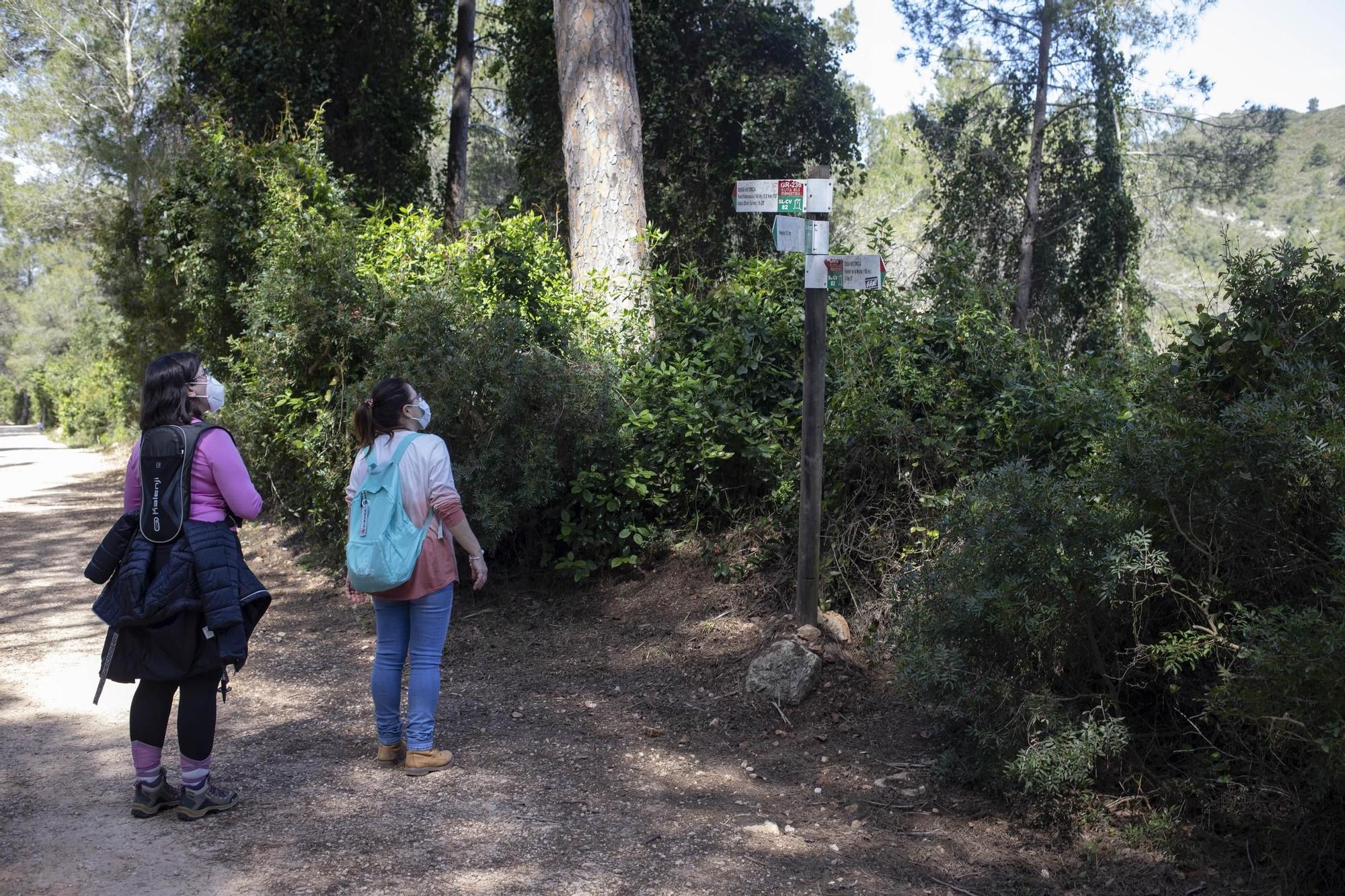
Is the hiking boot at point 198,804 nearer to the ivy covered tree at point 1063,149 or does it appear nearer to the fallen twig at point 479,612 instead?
the fallen twig at point 479,612

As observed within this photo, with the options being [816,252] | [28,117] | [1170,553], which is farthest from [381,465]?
[28,117]

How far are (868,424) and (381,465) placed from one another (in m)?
3.08

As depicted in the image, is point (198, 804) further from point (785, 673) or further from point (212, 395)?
point (785, 673)

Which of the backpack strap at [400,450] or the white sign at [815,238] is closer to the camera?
the backpack strap at [400,450]

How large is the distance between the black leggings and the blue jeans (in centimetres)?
77

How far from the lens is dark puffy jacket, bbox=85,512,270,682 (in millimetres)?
4066

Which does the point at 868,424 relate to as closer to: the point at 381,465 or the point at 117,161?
the point at 381,465

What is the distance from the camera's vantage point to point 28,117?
1096 inches

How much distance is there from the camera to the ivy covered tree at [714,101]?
15625 millimetres

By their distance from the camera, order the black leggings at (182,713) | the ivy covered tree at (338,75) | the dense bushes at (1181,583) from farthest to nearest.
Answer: the ivy covered tree at (338,75) → the black leggings at (182,713) → the dense bushes at (1181,583)

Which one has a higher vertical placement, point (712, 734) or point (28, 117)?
point (28, 117)

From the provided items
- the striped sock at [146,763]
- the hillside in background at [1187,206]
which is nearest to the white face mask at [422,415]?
the striped sock at [146,763]

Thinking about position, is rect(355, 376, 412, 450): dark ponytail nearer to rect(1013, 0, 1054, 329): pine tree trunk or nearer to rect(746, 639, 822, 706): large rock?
rect(746, 639, 822, 706): large rock

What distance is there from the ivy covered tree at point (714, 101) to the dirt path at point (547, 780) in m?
9.74
